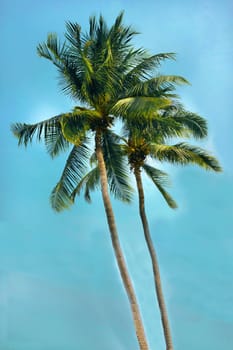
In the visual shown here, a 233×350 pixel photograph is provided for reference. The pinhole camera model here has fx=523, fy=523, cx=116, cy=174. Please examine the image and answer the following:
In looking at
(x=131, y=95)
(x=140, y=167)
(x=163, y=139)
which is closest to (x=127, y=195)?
(x=140, y=167)

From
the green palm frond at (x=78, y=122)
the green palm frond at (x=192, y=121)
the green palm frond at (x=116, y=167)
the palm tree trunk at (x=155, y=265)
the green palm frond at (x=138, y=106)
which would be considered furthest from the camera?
the green palm frond at (x=192, y=121)

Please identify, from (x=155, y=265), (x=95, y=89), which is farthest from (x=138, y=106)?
(x=155, y=265)

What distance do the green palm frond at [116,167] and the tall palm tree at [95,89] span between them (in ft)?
0.41

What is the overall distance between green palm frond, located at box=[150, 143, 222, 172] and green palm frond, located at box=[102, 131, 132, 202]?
131cm

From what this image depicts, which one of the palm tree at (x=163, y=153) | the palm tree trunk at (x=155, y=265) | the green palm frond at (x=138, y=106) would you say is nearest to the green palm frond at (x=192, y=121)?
the palm tree at (x=163, y=153)

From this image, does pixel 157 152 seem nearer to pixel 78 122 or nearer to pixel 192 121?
pixel 192 121

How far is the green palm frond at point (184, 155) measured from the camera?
60.7ft

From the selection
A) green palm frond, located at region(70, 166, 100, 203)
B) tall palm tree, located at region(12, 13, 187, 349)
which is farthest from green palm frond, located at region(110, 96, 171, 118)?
green palm frond, located at region(70, 166, 100, 203)

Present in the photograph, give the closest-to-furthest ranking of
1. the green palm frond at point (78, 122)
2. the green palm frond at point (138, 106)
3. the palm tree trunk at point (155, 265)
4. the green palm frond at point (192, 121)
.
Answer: the green palm frond at point (138, 106)
the green palm frond at point (78, 122)
the palm tree trunk at point (155, 265)
the green palm frond at point (192, 121)

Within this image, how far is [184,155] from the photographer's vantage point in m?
18.5

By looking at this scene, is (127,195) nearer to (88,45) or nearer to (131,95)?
(131,95)

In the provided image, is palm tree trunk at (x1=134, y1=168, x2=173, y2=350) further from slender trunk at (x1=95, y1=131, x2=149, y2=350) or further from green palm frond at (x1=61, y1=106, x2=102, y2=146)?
green palm frond at (x1=61, y1=106, x2=102, y2=146)

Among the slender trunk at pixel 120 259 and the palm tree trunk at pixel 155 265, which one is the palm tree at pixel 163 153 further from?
the slender trunk at pixel 120 259

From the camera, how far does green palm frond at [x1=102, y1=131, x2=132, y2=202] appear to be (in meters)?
17.7
